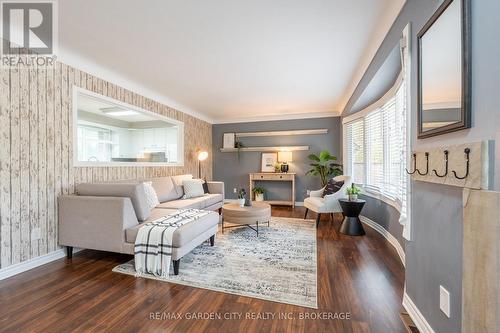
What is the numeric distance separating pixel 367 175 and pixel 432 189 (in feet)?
9.97

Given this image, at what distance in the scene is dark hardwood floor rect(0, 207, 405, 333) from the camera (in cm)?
153

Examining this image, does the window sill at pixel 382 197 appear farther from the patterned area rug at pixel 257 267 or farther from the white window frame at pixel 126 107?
the white window frame at pixel 126 107

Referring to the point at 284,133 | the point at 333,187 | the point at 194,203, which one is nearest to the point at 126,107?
the point at 194,203

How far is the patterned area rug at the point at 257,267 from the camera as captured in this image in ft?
6.37

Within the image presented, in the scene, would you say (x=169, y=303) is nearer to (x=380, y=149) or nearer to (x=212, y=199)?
(x=212, y=199)

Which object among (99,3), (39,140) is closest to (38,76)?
(39,140)

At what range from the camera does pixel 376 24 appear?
2.18 metres

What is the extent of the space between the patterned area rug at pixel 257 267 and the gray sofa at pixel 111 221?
21 cm

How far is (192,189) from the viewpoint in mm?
4359

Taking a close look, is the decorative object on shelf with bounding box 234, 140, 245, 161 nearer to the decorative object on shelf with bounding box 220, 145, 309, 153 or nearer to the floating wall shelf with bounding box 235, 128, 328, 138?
the decorative object on shelf with bounding box 220, 145, 309, 153

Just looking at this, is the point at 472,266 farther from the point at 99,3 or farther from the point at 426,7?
the point at 99,3

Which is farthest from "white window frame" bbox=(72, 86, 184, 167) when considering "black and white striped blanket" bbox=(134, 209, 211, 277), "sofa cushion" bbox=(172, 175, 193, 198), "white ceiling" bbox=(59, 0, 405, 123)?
"black and white striped blanket" bbox=(134, 209, 211, 277)

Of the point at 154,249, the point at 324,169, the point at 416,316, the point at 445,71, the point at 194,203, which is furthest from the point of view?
the point at 324,169

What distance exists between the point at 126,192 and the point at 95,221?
42cm
